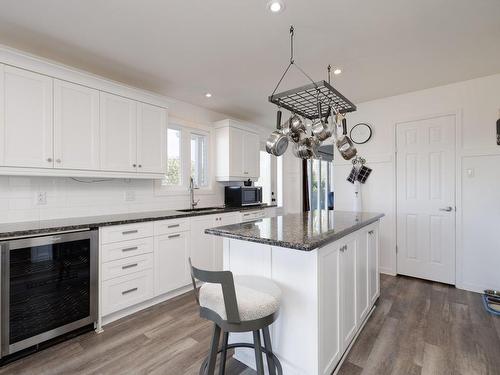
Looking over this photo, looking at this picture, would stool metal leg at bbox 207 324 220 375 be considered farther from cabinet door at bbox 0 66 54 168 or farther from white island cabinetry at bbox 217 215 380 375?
cabinet door at bbox 0 66 54 168

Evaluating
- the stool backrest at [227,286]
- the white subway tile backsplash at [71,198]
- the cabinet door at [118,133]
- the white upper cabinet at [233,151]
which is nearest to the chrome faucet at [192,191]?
the white subway tile backsplash at [71,198]

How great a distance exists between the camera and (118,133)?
2670mm

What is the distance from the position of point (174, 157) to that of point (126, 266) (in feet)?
5.57

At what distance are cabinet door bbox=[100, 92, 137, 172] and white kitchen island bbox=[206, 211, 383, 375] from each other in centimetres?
155

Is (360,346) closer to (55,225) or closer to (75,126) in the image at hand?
(55,225)

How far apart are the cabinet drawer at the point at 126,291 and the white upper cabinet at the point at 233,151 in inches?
74.2

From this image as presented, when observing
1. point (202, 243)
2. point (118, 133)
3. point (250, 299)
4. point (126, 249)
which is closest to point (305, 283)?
point (250, 299)

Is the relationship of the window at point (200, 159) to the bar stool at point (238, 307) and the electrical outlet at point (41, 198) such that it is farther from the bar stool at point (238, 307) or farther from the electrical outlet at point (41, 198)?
the bar stool at point (238, 307)

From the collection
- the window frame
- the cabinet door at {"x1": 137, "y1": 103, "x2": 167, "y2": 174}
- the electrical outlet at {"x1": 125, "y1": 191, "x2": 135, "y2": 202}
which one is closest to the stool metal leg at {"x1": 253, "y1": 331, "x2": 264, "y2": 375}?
the cabinet door at {"x1": 137, "y1": 103, "x2": 167, "y2": 174}

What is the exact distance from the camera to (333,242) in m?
1.63

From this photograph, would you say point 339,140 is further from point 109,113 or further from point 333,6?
point 109,113

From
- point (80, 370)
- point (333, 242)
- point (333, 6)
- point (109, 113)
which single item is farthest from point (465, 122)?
point (80, 370)

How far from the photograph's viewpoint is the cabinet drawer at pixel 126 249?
2.29m

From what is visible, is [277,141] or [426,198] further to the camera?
[426,198]
